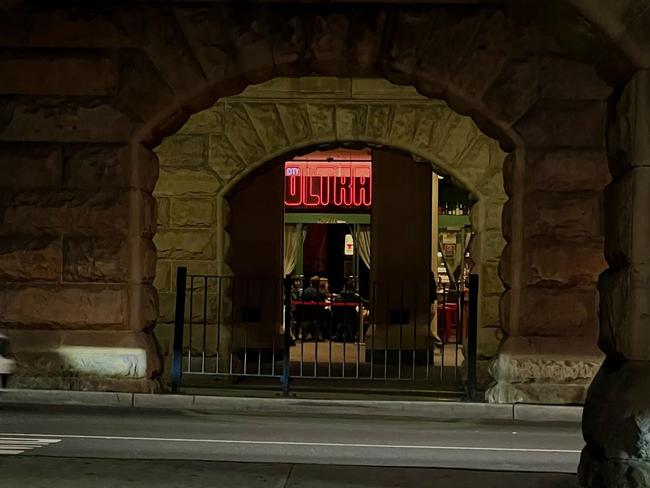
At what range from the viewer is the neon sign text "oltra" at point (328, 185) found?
21.5 m

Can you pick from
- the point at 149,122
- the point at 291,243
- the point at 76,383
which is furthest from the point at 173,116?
the point at 291,243

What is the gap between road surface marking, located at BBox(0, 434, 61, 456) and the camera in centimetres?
678

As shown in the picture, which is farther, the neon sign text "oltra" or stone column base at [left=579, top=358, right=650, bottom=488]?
the neon sign text "oltra"

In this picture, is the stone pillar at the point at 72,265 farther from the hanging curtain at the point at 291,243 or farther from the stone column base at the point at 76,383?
the hanging curtain at the point at 291,243

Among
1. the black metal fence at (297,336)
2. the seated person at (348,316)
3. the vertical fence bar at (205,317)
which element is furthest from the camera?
the seated person at (348,316)

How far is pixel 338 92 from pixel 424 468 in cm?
831

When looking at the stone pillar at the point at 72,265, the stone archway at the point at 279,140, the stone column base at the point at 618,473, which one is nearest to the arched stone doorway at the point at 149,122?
the stone pillar at the point at 72,265

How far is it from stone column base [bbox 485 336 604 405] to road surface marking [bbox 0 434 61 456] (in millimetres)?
5322

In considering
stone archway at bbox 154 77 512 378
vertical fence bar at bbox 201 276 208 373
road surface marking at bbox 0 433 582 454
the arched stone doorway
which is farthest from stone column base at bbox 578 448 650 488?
stone archway at bbox 154 77 512 378

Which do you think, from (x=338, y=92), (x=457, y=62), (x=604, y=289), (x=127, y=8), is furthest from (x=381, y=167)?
(x=604, y=289)

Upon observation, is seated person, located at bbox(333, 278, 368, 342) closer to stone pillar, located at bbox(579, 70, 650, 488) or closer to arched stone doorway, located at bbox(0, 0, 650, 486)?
arched stone doorway, located at bbox(0, 0, 650, 486)

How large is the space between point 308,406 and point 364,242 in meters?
12.4

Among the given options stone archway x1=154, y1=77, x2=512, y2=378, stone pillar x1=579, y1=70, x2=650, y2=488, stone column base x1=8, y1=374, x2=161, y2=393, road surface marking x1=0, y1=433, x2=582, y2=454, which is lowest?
road surface marking x1=0, y1=433, x2=582, y2=454

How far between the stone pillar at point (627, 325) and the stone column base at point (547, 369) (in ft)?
16.0
